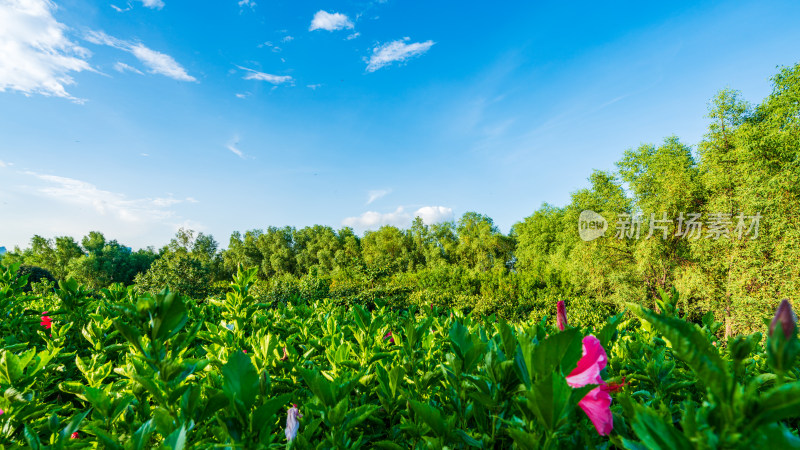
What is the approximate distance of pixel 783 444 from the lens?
0.51 meters

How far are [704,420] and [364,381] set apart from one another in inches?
44.6

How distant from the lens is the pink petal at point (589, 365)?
76 centimetres

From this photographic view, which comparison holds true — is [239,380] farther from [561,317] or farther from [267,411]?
[561,317]

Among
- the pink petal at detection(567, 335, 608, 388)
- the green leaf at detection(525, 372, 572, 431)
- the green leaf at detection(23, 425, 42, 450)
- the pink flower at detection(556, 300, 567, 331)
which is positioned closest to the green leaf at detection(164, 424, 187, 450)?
the green leaf at detection(23, 425, 42, 450)

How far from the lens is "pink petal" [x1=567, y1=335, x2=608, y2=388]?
2.49 feet

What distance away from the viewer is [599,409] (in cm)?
75

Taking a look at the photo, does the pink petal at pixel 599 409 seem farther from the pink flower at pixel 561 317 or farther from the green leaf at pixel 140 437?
the green leaf at pixel 140 437

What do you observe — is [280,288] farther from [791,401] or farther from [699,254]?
[699,254]

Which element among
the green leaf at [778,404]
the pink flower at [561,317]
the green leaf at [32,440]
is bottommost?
the green leaf at [32,440]

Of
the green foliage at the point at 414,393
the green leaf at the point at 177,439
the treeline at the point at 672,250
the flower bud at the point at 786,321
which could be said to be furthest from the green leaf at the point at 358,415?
the treeline at the point at 672,250

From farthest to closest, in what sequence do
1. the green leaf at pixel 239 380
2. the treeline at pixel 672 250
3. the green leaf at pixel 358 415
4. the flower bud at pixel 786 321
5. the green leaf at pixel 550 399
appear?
the treeline at pixel 672 250
the green leaf at pixel 358 415
the green leaf at pixel 239 380
the green leaf at pixel 550 399
the flower bud at pixel 786 321

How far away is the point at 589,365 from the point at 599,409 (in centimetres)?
9

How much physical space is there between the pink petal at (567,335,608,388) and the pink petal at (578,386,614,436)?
2 cm

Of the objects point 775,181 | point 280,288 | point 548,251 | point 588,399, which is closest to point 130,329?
point 588,399
